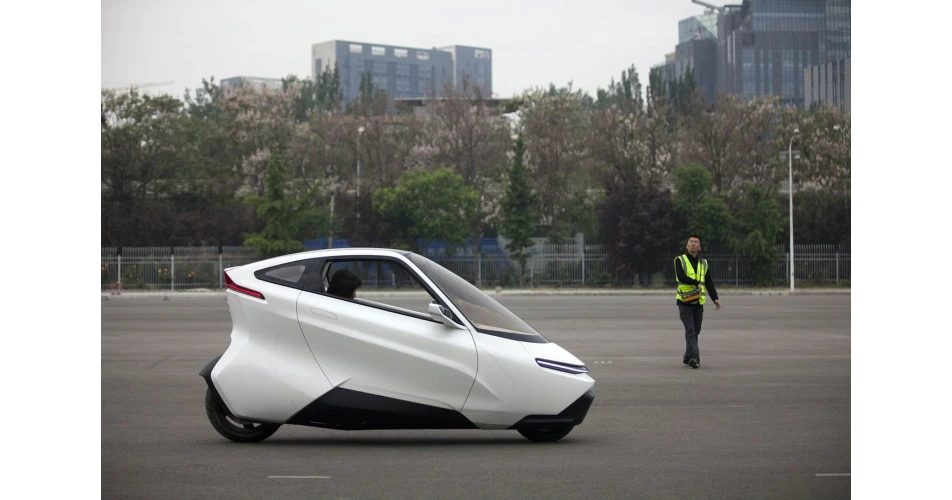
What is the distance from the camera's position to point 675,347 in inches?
761

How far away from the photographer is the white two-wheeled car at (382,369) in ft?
29.5

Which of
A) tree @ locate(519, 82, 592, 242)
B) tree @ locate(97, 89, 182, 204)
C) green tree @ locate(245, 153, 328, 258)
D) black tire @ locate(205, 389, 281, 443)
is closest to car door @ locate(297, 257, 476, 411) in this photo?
black tire @ locate(205, 389, 281, 443)

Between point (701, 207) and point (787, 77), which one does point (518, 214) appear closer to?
point (701, 207)

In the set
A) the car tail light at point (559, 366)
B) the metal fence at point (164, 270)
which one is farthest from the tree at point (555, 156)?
the car tail light at point (559, 366)

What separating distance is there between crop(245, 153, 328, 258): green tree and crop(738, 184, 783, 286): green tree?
68.4 feet

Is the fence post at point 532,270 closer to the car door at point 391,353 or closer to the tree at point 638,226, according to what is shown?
the tree at point 638,226

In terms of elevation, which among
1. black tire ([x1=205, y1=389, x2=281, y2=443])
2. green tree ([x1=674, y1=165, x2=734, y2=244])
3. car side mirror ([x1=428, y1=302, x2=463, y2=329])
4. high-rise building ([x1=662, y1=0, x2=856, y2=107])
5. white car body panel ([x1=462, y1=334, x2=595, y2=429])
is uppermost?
high-rise building ([x1=662, y1=0, x2=856, y2=107])

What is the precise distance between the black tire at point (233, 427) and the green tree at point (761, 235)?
A: 41.5 m

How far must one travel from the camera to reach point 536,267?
50312 millimetres

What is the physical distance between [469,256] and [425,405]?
41.6m

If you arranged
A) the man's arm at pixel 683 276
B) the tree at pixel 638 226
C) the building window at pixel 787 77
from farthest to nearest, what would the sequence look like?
the building window at pixel 787 77
the tree at pixel 638 226
the man's arm at pixel 683 276

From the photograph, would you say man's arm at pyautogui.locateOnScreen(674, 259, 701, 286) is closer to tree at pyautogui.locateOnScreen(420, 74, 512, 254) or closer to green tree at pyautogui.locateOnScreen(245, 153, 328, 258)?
green tree at pyautogui.locateOnScreen(245, 153, 328, 258)

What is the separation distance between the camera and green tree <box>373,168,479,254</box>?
5047 cm

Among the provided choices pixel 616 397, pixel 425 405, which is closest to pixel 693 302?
pixel 616 397
